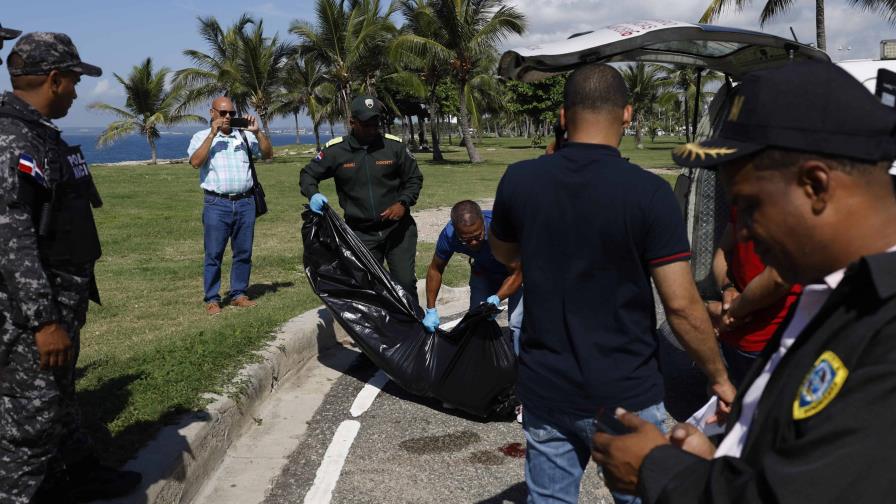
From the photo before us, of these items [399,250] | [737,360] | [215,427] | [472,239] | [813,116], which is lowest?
[215,427]

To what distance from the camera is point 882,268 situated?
3.75 feet

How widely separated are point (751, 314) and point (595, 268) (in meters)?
1.39

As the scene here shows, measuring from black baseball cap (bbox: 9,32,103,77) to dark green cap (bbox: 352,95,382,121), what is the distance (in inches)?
113

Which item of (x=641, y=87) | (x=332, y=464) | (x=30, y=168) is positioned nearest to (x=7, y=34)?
(x=30, y=168)

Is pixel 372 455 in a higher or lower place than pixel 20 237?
lower

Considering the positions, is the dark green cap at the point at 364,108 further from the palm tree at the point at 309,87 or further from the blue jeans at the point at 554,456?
the palm tree at the point at 309,87

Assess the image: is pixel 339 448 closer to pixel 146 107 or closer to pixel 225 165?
pixel 225 165

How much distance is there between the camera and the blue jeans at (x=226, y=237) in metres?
7.07

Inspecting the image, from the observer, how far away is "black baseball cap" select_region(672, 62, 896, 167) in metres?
1.20

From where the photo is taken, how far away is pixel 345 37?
3516 cm

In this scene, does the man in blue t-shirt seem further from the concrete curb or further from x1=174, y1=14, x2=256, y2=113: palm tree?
x1=174, y1=14, x2=256, y2=113: palm tree

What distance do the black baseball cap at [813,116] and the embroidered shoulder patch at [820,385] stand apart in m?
0.33

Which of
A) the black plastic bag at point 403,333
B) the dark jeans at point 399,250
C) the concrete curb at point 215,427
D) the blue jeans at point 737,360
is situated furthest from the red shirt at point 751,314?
the dark jeans at point 399,250

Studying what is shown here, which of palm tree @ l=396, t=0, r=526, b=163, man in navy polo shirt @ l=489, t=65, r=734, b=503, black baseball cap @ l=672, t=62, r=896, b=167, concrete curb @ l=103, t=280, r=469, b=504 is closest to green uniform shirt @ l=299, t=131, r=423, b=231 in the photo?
concrete curb @ l=103, t=280, r=469, b=504
